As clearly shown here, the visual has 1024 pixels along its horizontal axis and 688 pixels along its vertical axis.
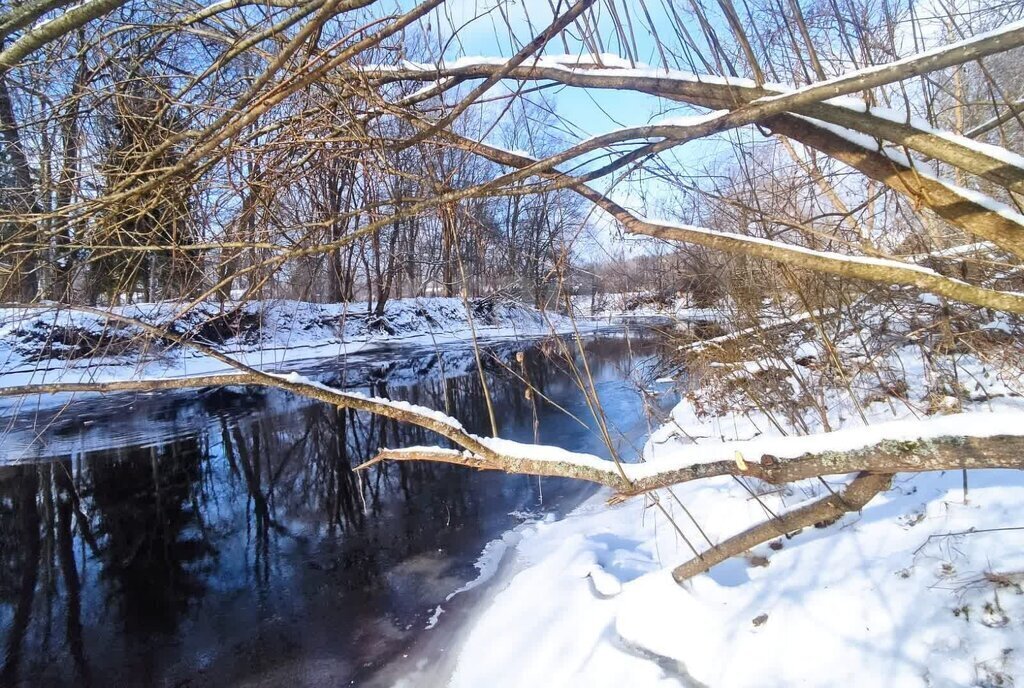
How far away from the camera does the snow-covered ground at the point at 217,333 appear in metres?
2.41

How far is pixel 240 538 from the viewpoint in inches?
245

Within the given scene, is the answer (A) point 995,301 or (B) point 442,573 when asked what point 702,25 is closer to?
(A) point 995,301

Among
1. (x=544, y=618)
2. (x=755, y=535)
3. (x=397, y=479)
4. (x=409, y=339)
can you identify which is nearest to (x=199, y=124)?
(x=755, y=535)

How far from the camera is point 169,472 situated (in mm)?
8219

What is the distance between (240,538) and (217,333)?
4.27 m

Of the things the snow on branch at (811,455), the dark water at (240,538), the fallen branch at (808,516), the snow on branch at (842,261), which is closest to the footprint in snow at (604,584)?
the fallen branch at (808,516)

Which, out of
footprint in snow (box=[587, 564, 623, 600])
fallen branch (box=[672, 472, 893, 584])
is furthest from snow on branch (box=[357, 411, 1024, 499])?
footprint in snow (box=[587, 564, 623, 600])

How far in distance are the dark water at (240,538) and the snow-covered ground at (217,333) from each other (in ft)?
0.96

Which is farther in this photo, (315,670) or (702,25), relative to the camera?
(315,670)

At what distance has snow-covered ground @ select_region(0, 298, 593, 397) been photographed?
7.92 ft

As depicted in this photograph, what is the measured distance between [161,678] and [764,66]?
A: 216 inches

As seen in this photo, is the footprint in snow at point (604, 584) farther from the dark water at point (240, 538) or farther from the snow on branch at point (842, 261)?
the snow on branch at point (842, 261)

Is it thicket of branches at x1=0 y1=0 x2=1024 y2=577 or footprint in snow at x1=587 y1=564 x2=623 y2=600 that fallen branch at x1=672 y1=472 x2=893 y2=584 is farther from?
footprint in snow at x1=587 y1=564 x2=623 y2=600

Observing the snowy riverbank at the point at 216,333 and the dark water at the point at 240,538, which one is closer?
the snowy riverbank at the point at 216,333
